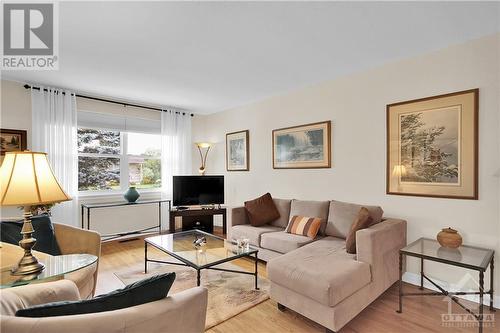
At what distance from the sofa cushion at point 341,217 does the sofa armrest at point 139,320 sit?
2217mm

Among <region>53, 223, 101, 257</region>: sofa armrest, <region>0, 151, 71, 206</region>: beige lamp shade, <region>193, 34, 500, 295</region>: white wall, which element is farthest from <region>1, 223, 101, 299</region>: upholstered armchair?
<region>193, 34, 500, 295</region>: white wall

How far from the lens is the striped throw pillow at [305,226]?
3.02m

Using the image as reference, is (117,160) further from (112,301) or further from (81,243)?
(112,301)

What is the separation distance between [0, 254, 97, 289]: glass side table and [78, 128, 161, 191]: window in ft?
9.38

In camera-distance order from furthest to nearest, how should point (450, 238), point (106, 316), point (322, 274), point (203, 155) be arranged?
point (203, 155) → point (450, 238) → point (322, 274) → point (106, 316)

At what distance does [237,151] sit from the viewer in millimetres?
4832

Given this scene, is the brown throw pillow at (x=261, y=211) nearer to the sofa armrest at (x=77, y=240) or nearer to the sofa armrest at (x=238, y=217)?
the sofa armrest at (x=238, y=217)

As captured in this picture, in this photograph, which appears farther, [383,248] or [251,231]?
[251,231]

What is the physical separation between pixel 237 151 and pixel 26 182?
366 cm

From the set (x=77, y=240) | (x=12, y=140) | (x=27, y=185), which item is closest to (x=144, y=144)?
(x=12, y=140)

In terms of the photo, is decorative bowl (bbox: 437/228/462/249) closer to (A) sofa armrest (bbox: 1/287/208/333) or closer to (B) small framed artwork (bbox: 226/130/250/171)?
(A) sofa armrest (bbox: 1/287/208/333)

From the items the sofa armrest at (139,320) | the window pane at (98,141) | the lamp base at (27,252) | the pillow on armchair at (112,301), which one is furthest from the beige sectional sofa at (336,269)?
the window pane at (98,141)

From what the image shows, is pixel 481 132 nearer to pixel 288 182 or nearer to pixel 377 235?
pixel 377 235

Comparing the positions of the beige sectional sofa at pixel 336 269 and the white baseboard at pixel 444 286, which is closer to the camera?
the beige sectional sofa at pixel 336 269
